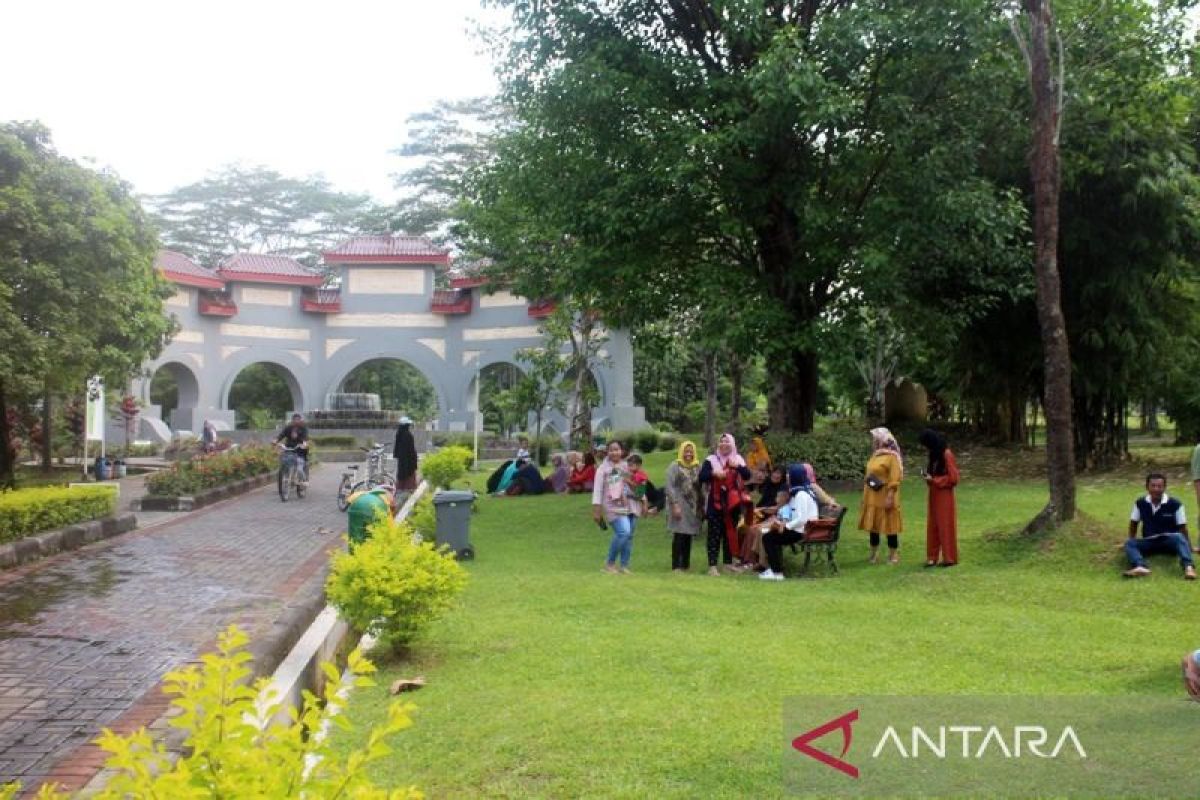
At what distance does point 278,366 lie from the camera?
3672cm

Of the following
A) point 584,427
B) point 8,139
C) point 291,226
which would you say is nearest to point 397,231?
point 291,226

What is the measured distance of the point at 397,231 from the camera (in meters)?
42.0

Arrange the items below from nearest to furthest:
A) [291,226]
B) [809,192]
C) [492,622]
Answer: [492,622] < [809,192] < [291,226]

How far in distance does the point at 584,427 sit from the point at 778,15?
465 inches

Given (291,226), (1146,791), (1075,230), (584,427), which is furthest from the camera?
(291,226)

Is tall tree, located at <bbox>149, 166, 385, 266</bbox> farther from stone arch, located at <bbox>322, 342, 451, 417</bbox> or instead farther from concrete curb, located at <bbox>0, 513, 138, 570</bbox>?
concrete curb, located at <bbox>0, 513, 138, 570</bbox>

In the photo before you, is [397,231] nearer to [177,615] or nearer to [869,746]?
[177,615]

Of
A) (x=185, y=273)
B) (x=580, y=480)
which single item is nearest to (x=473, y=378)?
(x=185, y=273)

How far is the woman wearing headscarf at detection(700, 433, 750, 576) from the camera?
10180 mm

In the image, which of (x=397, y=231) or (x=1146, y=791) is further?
(x=397, y=231)

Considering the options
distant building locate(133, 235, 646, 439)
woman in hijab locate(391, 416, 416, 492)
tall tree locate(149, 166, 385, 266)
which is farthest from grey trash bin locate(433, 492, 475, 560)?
tall tree locate(149, 166, 385, 266)

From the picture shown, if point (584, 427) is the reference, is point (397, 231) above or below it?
above

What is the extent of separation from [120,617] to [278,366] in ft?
97.2

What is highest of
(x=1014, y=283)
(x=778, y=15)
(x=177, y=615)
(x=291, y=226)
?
(x=291, y=226)
